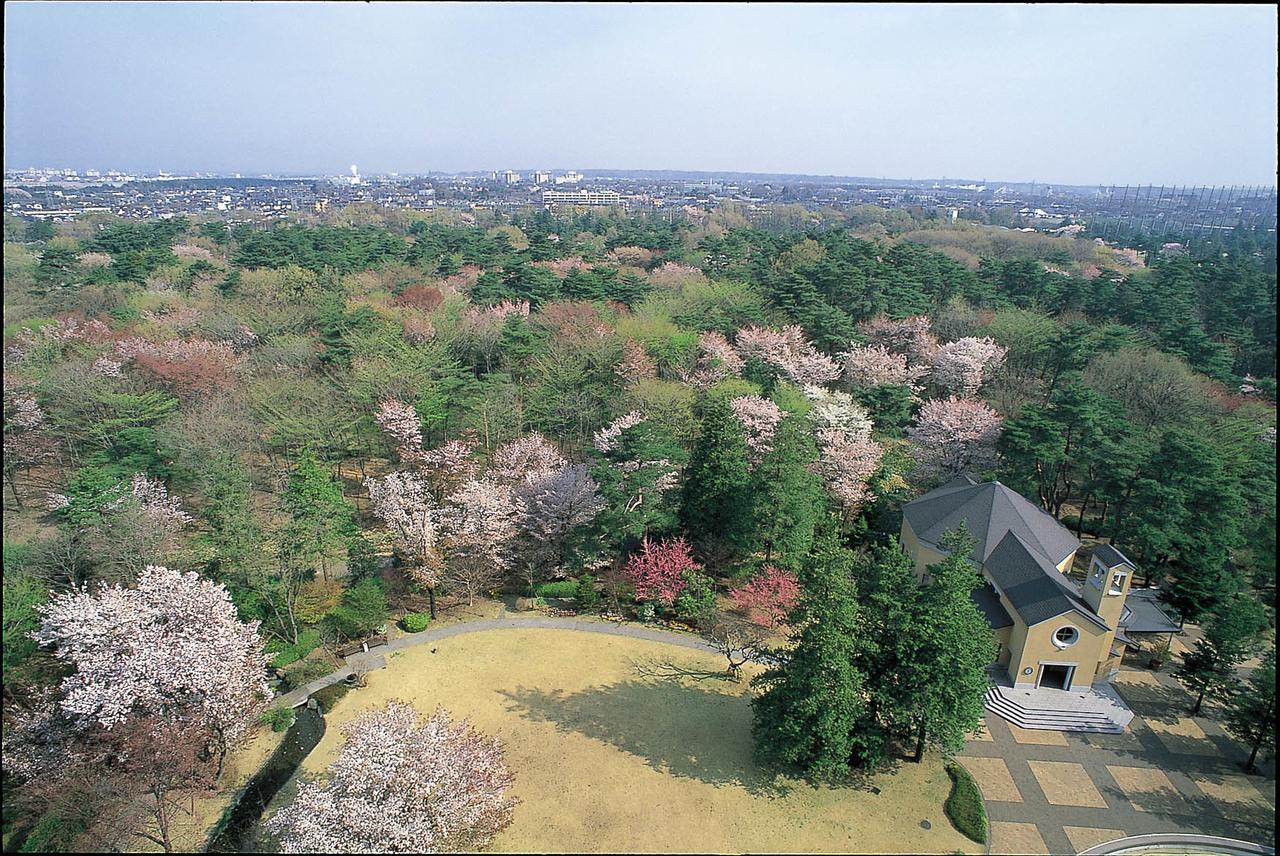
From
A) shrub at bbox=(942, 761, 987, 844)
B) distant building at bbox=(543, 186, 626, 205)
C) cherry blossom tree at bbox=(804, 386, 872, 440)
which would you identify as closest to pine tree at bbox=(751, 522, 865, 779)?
shrub at bbox=(942, 761, 987, 844)

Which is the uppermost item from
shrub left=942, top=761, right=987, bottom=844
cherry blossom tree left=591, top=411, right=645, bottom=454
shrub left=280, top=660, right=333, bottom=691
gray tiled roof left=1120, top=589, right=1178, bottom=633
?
cherry blossom tree left=591, top=411, right=645, bottom=454

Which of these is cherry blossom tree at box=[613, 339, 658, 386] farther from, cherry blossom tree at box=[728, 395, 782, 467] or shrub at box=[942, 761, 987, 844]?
shrub at box=[942, 761, 987, 844]

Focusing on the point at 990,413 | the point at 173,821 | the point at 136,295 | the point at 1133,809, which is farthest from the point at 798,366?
the point at 136,295

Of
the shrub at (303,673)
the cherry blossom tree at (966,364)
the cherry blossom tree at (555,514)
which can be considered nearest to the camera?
the shrub at (303,673)

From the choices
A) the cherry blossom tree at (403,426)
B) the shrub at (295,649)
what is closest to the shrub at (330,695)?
the shrub at (295,649)

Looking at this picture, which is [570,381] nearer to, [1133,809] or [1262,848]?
[1133,809]

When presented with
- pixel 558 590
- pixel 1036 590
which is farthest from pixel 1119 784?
pixel 558 590

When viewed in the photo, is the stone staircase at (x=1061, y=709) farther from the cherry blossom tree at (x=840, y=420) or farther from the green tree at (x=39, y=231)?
the green tree at (x=39, y=231)
